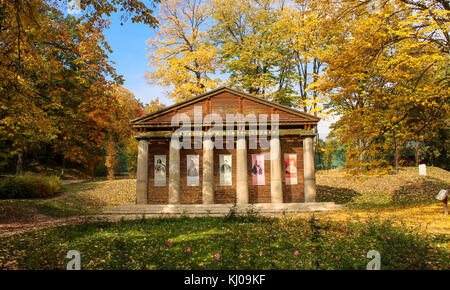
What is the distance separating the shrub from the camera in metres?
19.2

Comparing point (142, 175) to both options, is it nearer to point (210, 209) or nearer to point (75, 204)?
point (210, 209)

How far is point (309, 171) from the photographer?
16641 mm

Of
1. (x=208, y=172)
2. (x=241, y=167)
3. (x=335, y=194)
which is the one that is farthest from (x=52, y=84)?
(x=335, y=194)

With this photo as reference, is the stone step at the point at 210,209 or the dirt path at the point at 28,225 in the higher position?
the stone step at the point at 210,209

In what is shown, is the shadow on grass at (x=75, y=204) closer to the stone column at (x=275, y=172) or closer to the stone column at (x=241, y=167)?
the stone column at (x=241, y=167)

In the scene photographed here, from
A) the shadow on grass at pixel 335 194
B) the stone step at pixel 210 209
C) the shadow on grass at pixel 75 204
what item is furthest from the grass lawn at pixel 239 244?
the shadow on grass at pixel 335 194

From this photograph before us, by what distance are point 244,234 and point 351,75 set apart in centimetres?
905

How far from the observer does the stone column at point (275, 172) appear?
54.2ft

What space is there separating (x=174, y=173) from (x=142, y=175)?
2.08m

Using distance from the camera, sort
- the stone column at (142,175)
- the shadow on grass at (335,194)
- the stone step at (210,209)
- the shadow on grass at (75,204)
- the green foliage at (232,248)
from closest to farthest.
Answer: the green foliage at (232,248) < the stone step at (210,209) < the stone column at (142,175) < the shadow on grass at (75,204) < the shadow on grass at (335,194)

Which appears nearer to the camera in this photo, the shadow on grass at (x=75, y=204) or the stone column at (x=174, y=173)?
the stone column at (x=174, y=173)

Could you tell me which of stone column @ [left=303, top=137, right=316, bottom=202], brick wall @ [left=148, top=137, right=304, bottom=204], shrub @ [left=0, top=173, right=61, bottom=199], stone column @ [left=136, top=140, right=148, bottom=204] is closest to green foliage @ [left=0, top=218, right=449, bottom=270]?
stone column @ [left=136, top=140, right=148, bottom=204]

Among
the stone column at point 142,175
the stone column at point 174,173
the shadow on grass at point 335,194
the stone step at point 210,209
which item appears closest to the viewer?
the stone step at point 210,209
